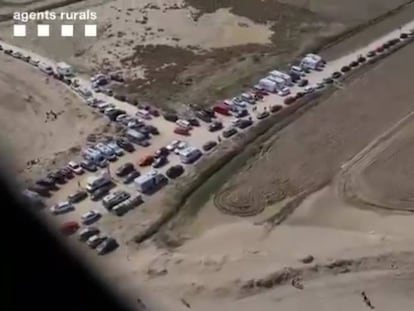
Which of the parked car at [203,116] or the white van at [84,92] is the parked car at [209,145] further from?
the white van at [84,92]

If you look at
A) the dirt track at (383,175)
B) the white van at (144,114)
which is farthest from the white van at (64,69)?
the dirt track at (383,175)

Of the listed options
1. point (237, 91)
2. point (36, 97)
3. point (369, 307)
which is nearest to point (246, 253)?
point (369, 307)

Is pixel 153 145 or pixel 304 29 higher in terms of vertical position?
pixel 304 29

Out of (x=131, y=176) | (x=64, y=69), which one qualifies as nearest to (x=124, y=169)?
(x=131, y=176)

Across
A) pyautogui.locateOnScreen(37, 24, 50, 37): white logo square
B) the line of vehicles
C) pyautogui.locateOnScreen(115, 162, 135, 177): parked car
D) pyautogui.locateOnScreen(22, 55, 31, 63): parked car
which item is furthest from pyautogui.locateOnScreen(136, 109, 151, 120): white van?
pyautogui.locateOnScreen(37, 24, 50, 37): white logo square

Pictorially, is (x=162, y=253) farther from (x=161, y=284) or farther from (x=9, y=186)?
(x=9, y=186)

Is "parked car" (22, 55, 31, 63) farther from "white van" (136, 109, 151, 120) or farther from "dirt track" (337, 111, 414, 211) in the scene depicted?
"dirt track" (337, 111, 414, 211)
